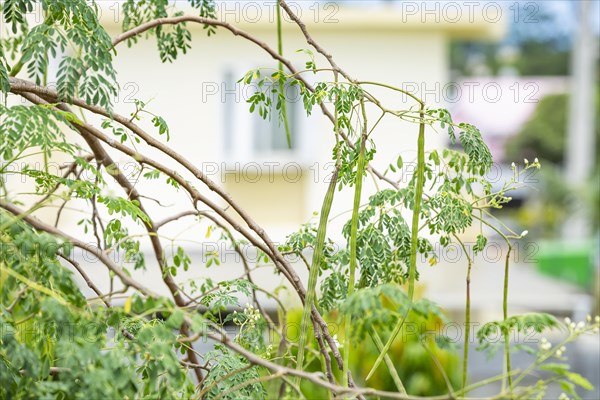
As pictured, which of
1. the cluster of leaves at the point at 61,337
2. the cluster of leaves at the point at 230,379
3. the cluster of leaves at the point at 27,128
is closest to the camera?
the cluster of leaves at the point at 61,337

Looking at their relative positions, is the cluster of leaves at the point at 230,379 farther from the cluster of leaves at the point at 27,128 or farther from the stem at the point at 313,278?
the cluster of leaves at the point at 27,128

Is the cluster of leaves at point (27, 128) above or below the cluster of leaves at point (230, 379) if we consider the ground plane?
above

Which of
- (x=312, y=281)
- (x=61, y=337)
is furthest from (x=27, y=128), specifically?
(x=312, y=281)

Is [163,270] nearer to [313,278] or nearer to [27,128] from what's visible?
[313,278]

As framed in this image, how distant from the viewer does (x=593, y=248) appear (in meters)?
10.3

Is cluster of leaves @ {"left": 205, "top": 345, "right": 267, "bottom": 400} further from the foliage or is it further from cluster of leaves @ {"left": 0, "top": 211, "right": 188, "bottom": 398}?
cluster of leaves @ {"left": 0, "top": 211, "right": 188, "bottom": 398}

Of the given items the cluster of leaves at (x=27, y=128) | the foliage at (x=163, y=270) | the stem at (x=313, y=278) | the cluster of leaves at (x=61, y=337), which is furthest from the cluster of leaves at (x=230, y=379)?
the cluster of leaves at (x=27, y=128)

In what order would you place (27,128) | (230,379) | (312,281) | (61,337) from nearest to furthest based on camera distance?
1. (61,337)
2. (27,128)
3. (312,281)
4. (230,379)

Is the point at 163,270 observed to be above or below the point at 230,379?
above

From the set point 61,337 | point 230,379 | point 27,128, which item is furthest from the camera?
point 230,379

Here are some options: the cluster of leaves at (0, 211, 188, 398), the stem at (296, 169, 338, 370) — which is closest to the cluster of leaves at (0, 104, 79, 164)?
the cluster of leaves at (0, 211, 188, 398)

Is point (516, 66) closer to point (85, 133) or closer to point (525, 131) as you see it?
point (525, 131)

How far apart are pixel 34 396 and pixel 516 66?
95.0ft

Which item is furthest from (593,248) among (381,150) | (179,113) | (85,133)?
(85,133)
